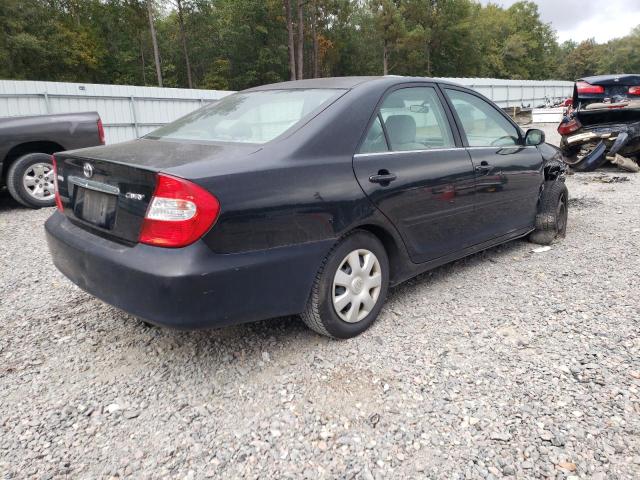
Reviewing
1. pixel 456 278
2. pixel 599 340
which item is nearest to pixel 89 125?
pixel 456 278

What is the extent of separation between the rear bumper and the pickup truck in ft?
15.3

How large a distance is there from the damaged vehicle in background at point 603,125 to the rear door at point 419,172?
6833mm

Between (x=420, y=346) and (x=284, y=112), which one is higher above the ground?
(x=284, y=112)

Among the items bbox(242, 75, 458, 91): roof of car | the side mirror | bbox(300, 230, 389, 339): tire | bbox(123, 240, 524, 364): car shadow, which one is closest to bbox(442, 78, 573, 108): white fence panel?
the side mirror

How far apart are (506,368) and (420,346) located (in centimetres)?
48

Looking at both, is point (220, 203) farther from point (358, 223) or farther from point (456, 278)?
point (456, 278)

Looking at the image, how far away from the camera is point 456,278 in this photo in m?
3.92

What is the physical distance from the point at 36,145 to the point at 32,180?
0.47 meters

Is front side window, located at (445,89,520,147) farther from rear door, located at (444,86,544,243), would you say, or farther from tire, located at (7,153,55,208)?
tire, located at (7,153,55,208)

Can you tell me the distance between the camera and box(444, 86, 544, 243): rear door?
12.0 ft

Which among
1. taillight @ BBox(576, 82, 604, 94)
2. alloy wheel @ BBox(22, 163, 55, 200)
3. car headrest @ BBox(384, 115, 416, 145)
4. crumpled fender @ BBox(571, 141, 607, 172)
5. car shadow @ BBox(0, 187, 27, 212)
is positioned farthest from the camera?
taillight @ BBox(576, 82, 604, 94)

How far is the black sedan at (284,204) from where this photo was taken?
2211 millimetres

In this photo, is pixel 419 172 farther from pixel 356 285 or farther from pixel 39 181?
pixel 39 181

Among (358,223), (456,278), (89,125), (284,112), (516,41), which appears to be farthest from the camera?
(516,41)
